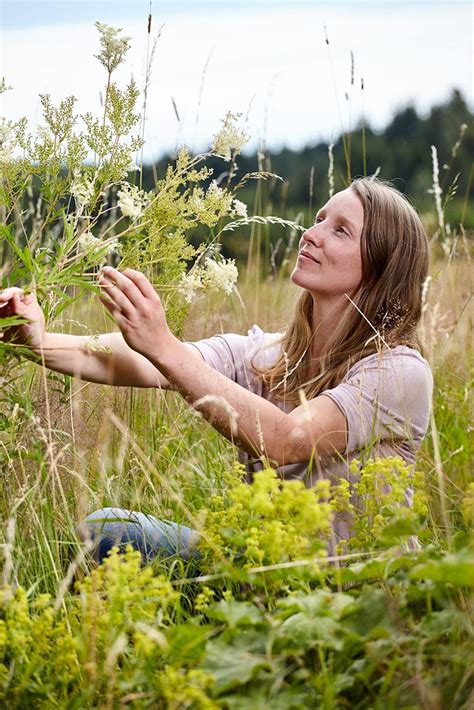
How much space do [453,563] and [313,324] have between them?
58.7 inches

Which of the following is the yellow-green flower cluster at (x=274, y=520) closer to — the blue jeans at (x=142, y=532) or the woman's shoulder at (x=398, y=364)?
the blue jeans at (x=142, y=532)

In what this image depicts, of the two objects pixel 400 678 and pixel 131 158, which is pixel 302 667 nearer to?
pixel 400 678

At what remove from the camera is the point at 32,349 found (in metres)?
2.17

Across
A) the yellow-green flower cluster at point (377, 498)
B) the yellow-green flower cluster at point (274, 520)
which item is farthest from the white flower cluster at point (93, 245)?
the yellow-green flower cluster at point (377, 498)

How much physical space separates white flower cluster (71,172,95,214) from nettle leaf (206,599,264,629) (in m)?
0.99

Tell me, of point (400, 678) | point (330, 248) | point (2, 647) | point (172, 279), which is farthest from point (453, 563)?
point (330, 248)

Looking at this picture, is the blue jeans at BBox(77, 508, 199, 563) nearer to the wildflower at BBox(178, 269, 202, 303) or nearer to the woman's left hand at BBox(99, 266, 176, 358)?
the woman's left hand at BBox(99, 266, 176, 358)

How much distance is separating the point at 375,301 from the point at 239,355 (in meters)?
0.49

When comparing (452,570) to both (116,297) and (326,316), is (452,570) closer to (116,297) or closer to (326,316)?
(116,297)

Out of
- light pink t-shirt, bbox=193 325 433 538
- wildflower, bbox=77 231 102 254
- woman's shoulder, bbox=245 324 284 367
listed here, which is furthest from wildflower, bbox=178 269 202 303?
woman's shoulder, bbox=245 324 284 367

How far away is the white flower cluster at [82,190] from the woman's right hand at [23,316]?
245 mm

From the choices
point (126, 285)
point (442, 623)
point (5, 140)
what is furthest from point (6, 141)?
point (442, 623)

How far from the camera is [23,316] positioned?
206 centimetres

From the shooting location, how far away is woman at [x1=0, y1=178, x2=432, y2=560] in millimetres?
2135
